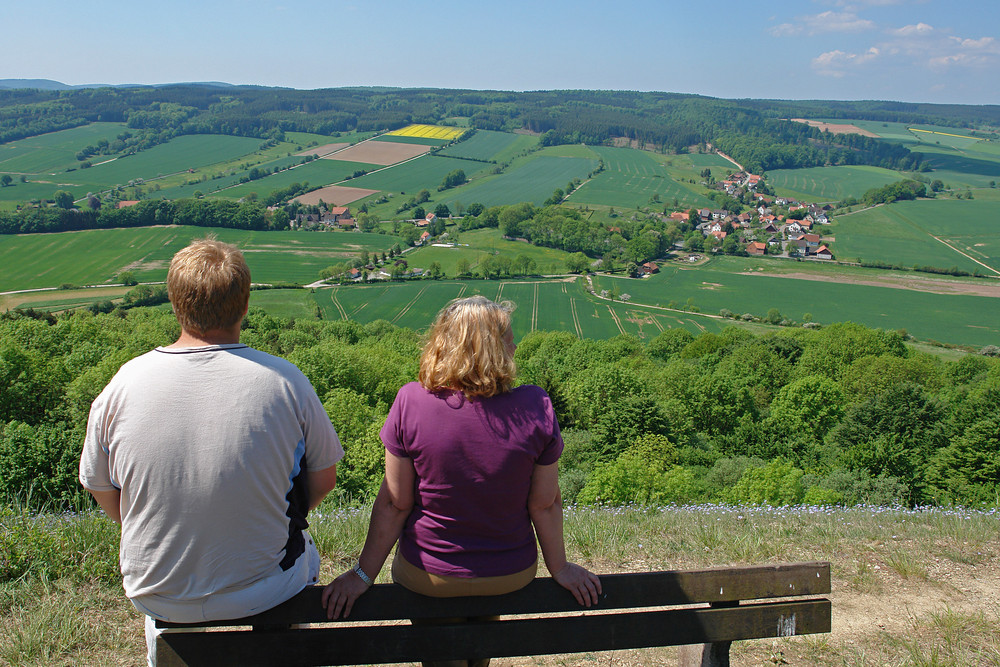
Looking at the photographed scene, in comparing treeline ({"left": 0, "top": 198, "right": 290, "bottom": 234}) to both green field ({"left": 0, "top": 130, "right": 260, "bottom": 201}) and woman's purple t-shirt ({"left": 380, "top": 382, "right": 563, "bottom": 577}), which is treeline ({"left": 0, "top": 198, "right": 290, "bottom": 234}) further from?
woman's purple t-shirt ({"left": 380, "top": 382, "right": 563, "bottom": 577})

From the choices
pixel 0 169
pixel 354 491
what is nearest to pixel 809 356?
pixel 354 491

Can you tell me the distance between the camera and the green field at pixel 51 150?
361 feet

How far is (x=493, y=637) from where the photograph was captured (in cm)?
273

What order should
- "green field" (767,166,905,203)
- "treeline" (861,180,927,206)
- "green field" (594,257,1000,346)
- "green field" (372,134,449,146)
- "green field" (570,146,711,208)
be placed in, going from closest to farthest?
"green field" (594,257,1000,346) → "green field" (570,146,711,208) → "treeline" (861,180,927,206) → "green field" (767,166,905,203) → "green field" (372,134,449,146)

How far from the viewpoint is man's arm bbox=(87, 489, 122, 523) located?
7.97 feet

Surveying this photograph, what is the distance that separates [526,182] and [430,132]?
188 feet

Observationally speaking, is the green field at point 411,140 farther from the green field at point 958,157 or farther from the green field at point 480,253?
the green field at point 958,157

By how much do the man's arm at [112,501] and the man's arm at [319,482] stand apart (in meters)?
0.71

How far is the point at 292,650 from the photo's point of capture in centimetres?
262

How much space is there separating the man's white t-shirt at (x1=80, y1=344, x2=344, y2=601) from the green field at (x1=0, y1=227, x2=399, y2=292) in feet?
218

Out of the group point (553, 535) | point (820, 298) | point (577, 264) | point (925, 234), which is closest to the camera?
point (553, 535)

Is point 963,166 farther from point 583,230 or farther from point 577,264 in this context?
point 577,264

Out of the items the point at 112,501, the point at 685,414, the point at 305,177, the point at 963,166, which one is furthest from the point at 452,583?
the point at 963,166

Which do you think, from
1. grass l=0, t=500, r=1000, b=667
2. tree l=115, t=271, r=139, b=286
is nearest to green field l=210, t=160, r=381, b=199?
tree l=115, t=271, r=139, b=286
